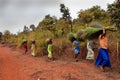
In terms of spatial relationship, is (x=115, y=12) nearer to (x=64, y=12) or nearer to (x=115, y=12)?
(x=115, y=12)

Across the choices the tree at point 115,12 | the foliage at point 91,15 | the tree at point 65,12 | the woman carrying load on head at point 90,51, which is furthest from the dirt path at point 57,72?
the tree at point 65,12

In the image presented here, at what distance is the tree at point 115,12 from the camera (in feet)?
43.2

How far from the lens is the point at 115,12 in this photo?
1321 centimetres

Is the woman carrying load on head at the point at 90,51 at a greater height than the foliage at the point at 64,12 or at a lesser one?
lesser

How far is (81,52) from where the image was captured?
16188 millimetres

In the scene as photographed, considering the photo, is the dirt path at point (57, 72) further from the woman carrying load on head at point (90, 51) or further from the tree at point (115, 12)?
the tree at point (115, 12)

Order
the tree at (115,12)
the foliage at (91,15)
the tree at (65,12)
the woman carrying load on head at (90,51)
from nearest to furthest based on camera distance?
the tree at (115,12)
the woman carrying load on head at (90,51)
the foliage at (91,15)
the tree at (65,12)

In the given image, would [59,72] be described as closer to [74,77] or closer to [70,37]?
[74,77]

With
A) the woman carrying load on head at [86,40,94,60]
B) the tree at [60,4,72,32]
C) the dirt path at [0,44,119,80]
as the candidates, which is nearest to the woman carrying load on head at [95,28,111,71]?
the dirt path at [0,44,119,80]

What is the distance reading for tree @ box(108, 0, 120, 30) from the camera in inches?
518

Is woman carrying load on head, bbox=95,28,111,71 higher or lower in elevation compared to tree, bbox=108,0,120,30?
lower

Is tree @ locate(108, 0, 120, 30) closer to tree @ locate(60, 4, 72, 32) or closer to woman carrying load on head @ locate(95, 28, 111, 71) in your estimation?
woman carrying load on head @ locate(95, 28, 111, 71)

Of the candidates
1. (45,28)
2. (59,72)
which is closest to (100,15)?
(45,28)

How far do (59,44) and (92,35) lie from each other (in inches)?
208
